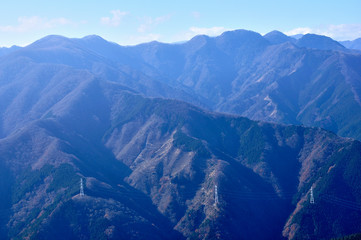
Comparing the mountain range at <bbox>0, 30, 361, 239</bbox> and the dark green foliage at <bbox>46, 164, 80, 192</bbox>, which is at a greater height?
the dark green foliage at <bbox>46, 164, 80, 192</bbox>

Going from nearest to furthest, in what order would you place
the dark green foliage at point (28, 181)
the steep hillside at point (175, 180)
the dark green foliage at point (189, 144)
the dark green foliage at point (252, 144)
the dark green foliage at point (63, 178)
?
the steep hillside at point (175, 180) < the dark green foliage at point (63, 178) < the dark green foliage at point (28, 181) < the dark green foliage at point (189, 144) < the dark green foliage at point (252, 144)

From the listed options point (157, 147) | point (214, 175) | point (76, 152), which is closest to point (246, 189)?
point (214, 175)

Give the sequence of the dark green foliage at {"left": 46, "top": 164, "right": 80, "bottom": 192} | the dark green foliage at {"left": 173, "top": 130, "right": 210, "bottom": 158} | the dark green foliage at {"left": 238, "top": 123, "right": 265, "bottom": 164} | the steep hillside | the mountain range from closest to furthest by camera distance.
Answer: the steep hillside < the mountain range < the dark green foliage at {"left": 46, "top": 164, "right": 80, "bottom": 192} < the dark green foliage at {"left": 173, "top": 130, "right": 210, "bottom": 158} < the dark green foliage at {"left": 238, "top": 123, "right": 265, "bottom": 164}

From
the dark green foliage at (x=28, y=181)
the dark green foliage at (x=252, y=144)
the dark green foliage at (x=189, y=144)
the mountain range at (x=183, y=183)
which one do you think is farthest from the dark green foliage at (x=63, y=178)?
the dark green foliage at (x=252, y=144)

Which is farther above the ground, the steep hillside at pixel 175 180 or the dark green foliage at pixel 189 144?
the dark green foliage at pixel 189 144

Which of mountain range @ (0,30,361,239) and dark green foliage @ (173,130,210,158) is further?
dark green foliage @ (173,130,210,158)

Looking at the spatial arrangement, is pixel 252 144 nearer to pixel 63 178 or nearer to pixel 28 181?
pixel 63 178

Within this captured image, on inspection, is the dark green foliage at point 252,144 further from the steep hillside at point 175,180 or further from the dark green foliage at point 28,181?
the dark green foliage at point 28,181

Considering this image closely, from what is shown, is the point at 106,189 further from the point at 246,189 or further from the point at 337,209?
the point at 337,209

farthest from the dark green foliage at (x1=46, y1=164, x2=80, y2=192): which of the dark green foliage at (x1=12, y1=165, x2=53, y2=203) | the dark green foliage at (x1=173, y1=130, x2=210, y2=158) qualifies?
the dark green foliage at (x1=173, y1=130, x2=210, y2=158)

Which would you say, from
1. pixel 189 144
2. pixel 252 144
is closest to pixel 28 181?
pixel 189 144

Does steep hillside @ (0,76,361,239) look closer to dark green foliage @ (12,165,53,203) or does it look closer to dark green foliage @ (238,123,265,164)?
dark green foliage @ (12,165,53,203)
